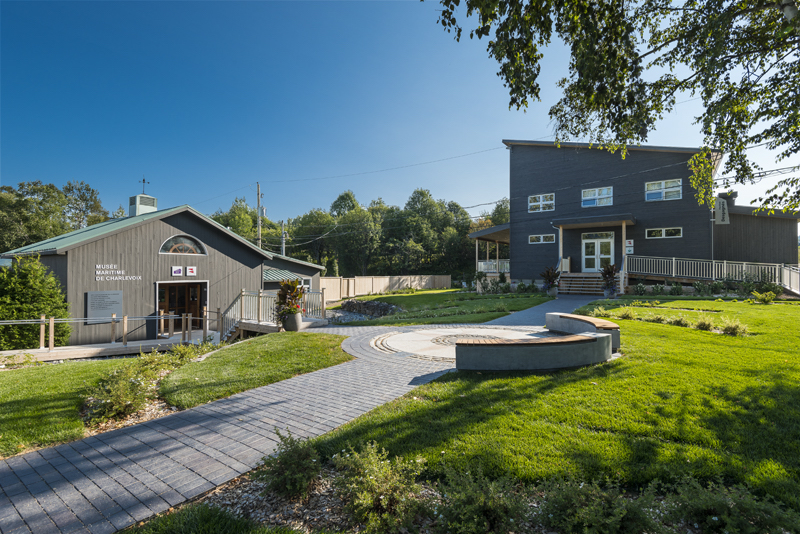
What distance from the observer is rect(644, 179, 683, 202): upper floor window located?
1933cm

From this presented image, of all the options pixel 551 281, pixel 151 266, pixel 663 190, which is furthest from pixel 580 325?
pixel 663 190

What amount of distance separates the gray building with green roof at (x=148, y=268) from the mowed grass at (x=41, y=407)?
288 inches

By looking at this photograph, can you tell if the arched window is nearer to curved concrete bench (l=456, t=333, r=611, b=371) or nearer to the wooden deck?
the wooden deck

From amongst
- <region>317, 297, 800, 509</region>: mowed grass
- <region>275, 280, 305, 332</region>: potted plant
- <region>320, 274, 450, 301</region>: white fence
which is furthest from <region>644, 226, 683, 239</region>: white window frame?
<region>320, 274, 450, 301</region>: white fence

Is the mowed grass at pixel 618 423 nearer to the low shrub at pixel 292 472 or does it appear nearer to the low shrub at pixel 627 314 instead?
the low shrub at pixel 292 472

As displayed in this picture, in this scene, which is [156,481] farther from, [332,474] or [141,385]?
[141,385]

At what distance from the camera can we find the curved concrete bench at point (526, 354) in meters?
5.64

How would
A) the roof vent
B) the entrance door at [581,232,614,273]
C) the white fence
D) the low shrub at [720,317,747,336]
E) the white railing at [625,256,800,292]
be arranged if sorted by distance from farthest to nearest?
the white fence
the entrance door at [581,232,614,273]
the roof vent
the white railing at [625,256,800,292]
the low shrub at [720,317,747,336]

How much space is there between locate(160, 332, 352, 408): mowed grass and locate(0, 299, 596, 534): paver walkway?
411 millimetres

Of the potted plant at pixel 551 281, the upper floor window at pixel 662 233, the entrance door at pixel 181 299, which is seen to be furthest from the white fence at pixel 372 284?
the upper floor window at pixel 662 233

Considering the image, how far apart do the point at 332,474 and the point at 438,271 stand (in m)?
40.2

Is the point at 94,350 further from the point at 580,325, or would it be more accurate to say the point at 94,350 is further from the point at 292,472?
the point at 580,325

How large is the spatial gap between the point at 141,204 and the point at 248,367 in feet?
58.0

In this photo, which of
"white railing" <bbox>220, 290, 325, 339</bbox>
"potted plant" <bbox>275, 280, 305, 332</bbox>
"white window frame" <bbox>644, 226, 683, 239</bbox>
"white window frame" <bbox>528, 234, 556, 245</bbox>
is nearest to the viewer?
"potted plant" <bbox>275, 280, 305, 332</bbox>
